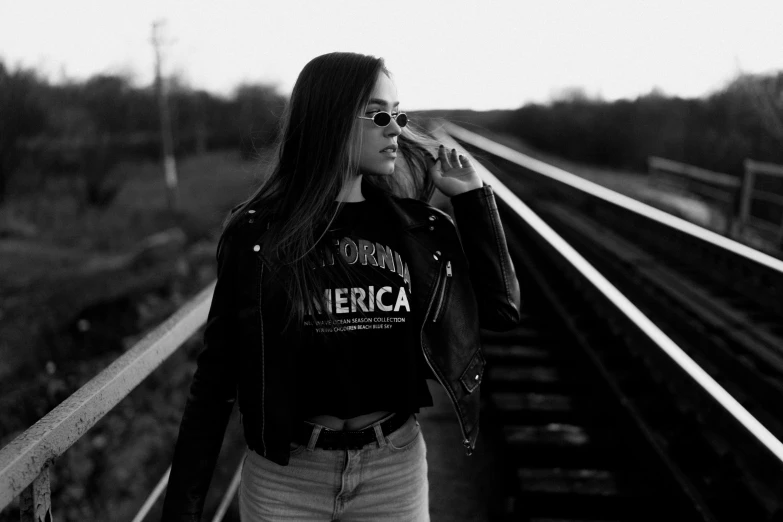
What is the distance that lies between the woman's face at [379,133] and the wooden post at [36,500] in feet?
3.04

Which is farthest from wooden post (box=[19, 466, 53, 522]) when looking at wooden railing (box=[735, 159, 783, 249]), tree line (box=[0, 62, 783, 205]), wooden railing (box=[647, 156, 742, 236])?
tree line (box=[0, 62, 783, 205])

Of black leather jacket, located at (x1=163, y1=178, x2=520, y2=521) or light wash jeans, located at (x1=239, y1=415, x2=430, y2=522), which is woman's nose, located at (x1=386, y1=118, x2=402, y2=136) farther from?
light wash jeans, located at (x1=239, y1=415, x2=430, y2=522)

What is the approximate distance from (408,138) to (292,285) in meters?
0.56

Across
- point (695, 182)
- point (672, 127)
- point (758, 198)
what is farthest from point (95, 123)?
point (758, 198)

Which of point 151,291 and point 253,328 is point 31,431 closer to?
point 253,328

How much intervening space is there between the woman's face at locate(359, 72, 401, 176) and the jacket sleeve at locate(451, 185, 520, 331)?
22cm

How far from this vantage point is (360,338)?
1.65 m

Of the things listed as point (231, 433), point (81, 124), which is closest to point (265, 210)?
point (231, 433)

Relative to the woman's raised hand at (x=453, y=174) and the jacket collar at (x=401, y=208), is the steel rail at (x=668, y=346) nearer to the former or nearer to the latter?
the woman's raised hand at (x=453, y=174)

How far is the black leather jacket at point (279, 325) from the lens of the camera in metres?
1.63

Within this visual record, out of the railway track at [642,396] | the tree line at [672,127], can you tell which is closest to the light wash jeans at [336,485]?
the railway track at [642,396]

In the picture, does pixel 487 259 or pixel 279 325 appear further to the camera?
pixel 487 259

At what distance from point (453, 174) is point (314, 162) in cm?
37

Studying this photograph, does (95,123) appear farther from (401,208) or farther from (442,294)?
(442,294)
